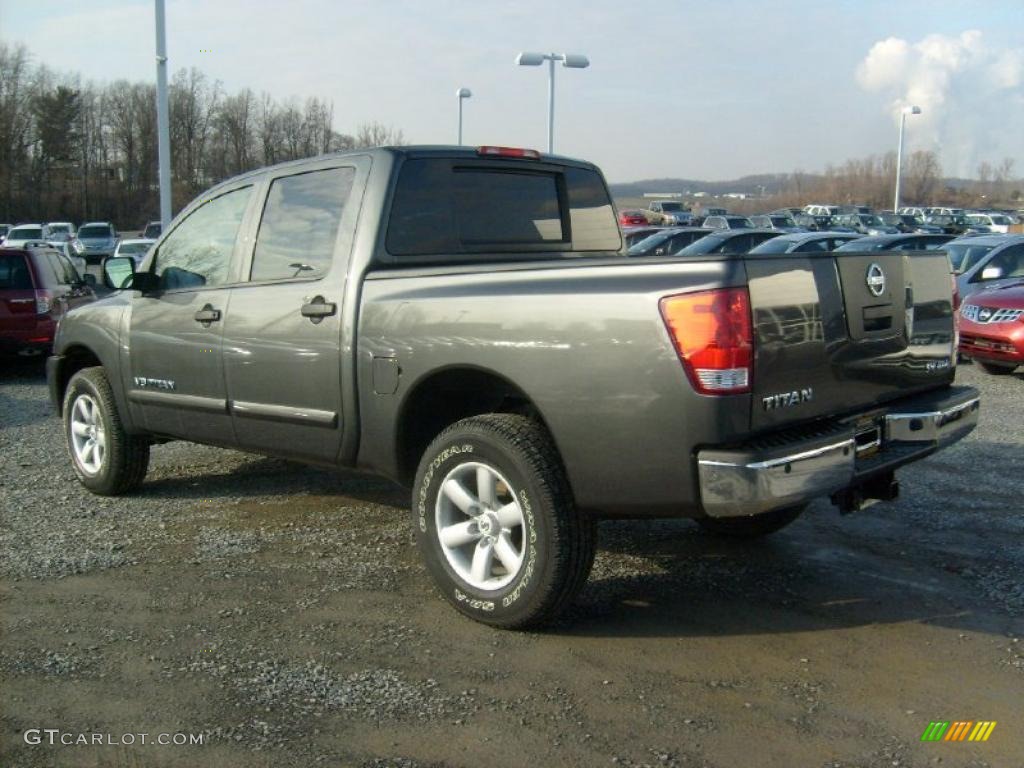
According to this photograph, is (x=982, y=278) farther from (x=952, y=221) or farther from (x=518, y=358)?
(x=952, y=221)

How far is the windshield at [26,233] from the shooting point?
3966 cm

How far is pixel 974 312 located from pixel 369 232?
925 cm

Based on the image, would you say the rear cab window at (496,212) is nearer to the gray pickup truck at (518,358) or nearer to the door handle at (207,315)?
the gray pickup truck at (518,358)

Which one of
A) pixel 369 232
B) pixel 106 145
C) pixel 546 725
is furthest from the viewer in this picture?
pixel 106 145

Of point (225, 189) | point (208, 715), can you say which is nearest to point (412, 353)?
point (208, 715)

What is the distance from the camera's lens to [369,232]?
4777 mm

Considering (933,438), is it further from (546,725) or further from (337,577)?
(337,577)

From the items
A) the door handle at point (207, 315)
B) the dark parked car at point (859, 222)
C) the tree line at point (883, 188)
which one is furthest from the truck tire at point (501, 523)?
the tree line at point (883, 188)

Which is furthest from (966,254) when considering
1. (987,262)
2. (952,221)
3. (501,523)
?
(952,221)

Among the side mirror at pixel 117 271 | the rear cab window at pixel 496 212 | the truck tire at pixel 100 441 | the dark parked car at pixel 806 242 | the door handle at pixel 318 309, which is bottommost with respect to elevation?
the truck tire at pixel 100 441

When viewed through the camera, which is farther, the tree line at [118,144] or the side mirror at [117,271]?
the tree line at [118,144]

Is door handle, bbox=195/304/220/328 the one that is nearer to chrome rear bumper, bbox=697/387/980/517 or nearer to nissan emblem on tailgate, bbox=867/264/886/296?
chrome rear bumper, bbox=697/387/980/517

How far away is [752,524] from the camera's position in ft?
17.5

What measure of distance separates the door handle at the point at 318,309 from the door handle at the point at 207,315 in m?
0.76
